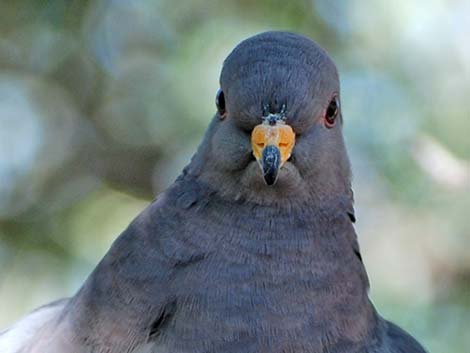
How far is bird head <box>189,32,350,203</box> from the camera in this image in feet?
10.8

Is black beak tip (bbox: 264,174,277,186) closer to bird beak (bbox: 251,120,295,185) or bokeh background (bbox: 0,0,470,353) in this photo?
bird beak (bbox: 251,120,295,185)

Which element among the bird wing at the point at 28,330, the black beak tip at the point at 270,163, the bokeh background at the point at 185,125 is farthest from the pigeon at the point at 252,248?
the bokeh background at the point at 185,125

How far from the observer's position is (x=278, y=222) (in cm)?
335

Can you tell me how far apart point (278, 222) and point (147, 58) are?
404 cm

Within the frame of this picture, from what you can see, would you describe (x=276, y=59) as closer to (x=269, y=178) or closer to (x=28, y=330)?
(x=269, y=178)

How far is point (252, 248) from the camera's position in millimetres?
3273

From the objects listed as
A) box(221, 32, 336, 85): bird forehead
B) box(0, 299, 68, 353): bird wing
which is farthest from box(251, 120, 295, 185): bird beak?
box(0, 299, 68, 353): bird wing

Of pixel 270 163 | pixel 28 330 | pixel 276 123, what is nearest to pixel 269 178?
pixel 270 163

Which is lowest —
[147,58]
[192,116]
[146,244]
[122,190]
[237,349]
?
[237,349]

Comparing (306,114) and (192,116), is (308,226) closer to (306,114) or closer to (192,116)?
(306,114)

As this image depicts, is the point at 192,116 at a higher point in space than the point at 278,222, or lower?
higher

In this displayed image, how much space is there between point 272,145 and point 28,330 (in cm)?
128

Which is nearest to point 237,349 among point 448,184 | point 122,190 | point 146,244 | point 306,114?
point 146,244

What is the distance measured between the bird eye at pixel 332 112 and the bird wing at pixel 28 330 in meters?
1.14
